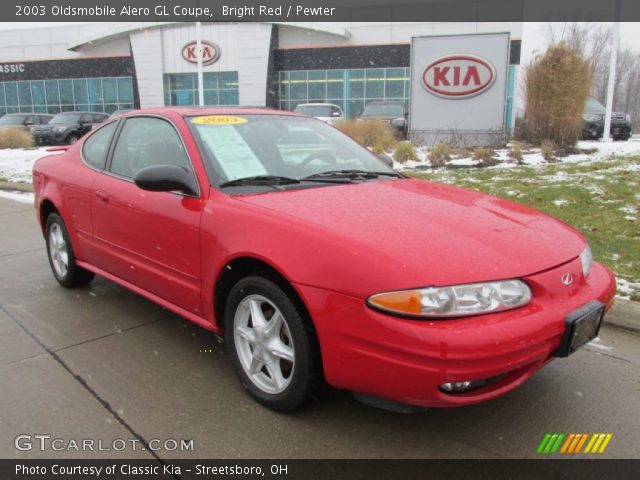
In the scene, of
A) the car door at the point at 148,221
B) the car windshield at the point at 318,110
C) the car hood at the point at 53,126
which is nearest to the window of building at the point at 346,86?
the car windshield at the point at 318,110

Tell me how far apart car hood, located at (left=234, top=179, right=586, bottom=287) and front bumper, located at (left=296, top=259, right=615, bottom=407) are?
0.16 metres

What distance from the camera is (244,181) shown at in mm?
3012

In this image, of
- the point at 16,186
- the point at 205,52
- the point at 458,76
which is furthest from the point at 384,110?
the point at 205,52

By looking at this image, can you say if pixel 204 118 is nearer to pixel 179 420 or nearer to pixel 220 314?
pixel 220 314

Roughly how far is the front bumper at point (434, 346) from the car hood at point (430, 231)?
0.16 meters

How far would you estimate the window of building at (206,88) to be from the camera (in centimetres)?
3488

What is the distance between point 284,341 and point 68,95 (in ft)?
141

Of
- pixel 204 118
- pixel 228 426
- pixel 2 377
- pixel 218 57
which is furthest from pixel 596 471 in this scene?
pixel 218 57

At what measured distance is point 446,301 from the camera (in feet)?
6.97

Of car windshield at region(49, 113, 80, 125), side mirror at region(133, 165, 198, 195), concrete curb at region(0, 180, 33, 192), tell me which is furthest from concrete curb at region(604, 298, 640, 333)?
car windshield at region(49, 113, 80, 125)

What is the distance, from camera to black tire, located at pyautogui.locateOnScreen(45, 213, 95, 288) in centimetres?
434

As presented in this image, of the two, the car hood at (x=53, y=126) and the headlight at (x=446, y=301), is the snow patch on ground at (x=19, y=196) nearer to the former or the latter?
the headlight at (x=446, y=301)

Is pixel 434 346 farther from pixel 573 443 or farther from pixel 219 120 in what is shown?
pixel 219 120

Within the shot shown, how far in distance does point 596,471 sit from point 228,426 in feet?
5.43
